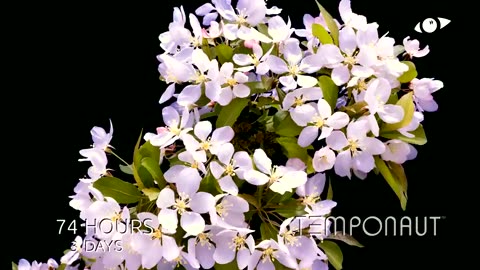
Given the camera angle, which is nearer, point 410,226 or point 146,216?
point 146,216

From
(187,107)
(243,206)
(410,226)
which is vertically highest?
(187,107)

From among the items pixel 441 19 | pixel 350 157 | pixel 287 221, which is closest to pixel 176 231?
pixel 287 221

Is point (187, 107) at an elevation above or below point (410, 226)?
above

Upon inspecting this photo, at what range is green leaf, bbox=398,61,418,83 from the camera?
7.42ft

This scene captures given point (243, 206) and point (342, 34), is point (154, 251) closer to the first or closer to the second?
point (243, 206)

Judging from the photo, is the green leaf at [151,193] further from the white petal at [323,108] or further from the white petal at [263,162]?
the white petal at [323,108]

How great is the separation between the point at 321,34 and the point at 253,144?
333mm

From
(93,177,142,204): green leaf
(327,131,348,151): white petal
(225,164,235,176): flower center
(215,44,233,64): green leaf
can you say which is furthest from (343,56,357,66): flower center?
(93,177,142,204): green leaf

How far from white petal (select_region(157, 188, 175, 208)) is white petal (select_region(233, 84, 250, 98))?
304 mm

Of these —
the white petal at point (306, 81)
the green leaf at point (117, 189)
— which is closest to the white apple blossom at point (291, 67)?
the white petal at point (306, 81)

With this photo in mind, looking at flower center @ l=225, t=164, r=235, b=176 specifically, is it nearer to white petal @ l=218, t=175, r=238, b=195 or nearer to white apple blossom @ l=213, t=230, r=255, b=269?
white petal @ l=218, t=175, r=238, b=195

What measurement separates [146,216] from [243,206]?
0.22 meters

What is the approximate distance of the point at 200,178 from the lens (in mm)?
2068

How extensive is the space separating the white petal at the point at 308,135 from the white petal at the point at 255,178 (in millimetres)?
142
